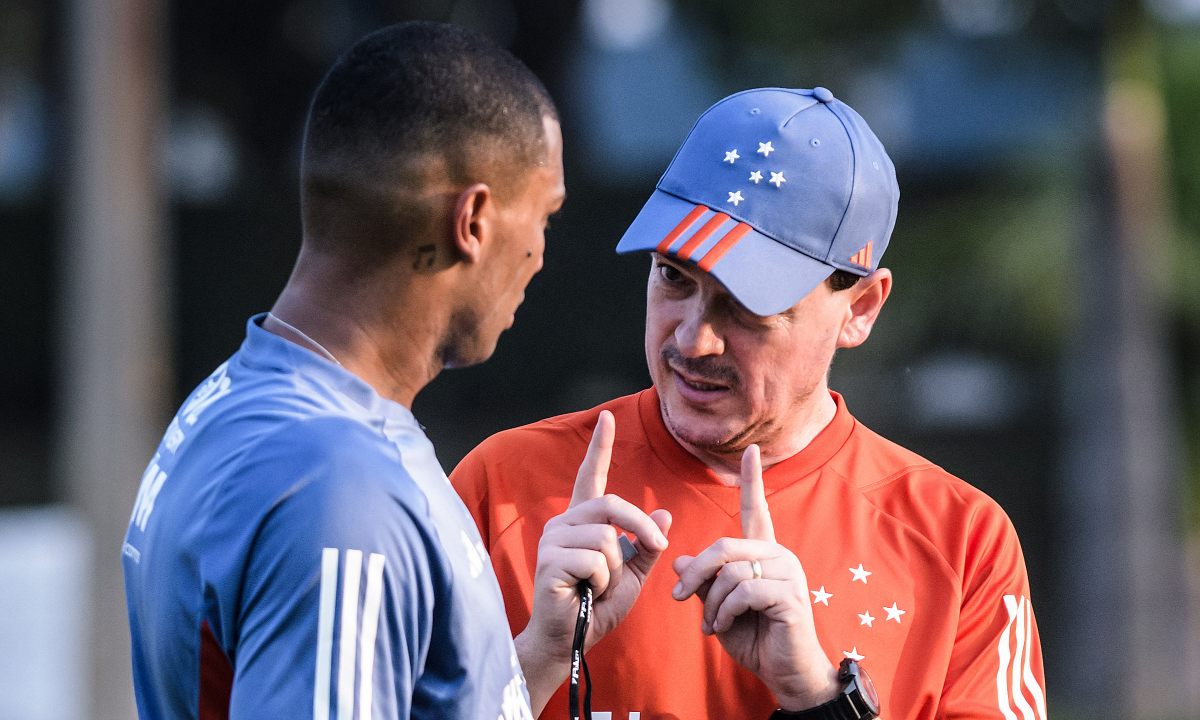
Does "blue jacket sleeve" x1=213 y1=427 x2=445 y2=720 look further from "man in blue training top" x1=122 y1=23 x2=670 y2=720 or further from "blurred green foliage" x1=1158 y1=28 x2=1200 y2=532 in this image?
"blurred green foliage" x1=1158 y1=28 x2=1200 y2=532

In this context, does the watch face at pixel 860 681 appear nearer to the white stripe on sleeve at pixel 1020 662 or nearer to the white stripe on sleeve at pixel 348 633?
the white stripe on sleeve at pixel 1020 662

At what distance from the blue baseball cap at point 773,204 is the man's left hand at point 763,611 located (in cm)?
43

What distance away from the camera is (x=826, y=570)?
217 cm

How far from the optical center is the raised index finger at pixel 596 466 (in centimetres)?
205

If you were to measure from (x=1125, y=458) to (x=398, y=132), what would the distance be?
28.7ft

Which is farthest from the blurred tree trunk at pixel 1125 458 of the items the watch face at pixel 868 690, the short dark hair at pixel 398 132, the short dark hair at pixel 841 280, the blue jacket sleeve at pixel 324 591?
the blue jacket sleeve at pixel 324 591

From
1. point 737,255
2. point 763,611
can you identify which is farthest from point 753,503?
point 737,255

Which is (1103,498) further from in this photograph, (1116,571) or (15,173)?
(15,173)

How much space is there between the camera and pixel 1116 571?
900cm

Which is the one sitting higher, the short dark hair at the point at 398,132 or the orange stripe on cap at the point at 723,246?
the short dark hair at the point at 398,132

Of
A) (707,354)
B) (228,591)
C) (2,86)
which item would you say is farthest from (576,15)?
(228,591)

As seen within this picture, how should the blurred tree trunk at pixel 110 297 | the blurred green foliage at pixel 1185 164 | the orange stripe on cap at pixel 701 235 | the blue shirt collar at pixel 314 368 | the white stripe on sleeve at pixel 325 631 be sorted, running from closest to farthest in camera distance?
the white stripe on sleeve at pixel 325 631 → the blue shirt collar at pixel 314 368 → the orange stripe on cap at pixel 701 235 → the blurred tree trunk at pixel 110 297 → the blurred green foliage at pixel 1185 164

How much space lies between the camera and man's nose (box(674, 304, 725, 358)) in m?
2.15

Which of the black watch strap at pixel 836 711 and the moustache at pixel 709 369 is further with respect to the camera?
the moustache at pixel 709 369
